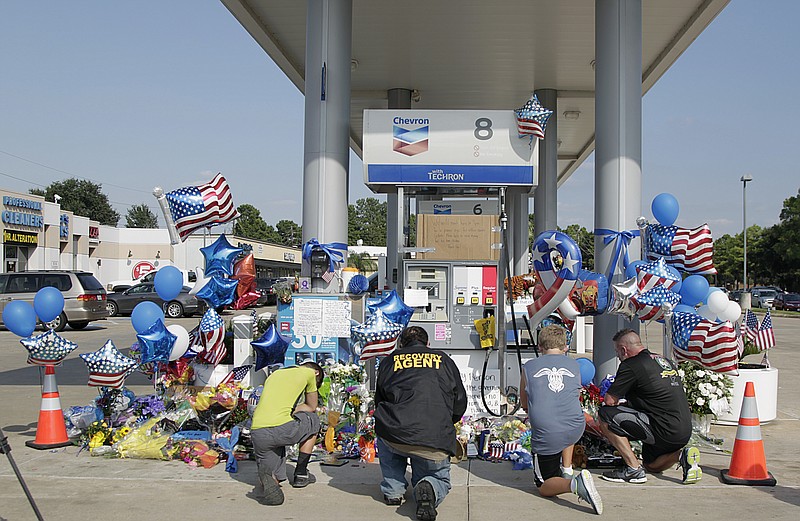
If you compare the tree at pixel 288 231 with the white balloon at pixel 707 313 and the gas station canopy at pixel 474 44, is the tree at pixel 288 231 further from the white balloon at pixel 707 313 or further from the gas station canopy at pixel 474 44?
the white balloon at pixel 707 313

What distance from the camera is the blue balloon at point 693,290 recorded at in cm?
812

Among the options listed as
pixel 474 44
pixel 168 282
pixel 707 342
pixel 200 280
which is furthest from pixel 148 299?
pixel 707 342

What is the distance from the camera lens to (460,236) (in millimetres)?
9984

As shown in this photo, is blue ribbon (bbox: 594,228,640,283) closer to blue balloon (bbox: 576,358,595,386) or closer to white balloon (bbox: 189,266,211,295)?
blue balloon (bbox: 576,358,595,386)

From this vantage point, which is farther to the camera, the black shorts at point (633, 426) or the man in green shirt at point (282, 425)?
the black shorts at point (633, 426)

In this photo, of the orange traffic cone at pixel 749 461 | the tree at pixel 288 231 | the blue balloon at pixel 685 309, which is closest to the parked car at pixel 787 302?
the blue balloon at pixel 685 309

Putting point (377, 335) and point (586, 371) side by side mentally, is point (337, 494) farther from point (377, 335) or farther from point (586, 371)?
point (586, 371)

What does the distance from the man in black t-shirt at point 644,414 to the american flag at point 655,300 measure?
1.45m

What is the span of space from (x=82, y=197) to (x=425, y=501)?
10256cm

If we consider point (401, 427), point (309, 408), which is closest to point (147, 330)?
point (309, 408)

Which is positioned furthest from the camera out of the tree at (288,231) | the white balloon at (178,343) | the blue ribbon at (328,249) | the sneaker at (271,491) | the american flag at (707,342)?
the tree at (288,231)

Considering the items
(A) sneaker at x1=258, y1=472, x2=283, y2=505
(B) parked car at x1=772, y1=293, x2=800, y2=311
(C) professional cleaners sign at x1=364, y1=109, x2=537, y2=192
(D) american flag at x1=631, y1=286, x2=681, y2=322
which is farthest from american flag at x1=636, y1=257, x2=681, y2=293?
(B) parked car at x1=772, y1=293, x2=800, y2=311

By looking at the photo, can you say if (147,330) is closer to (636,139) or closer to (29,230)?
(636,139)

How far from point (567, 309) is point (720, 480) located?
2364 millimetres
